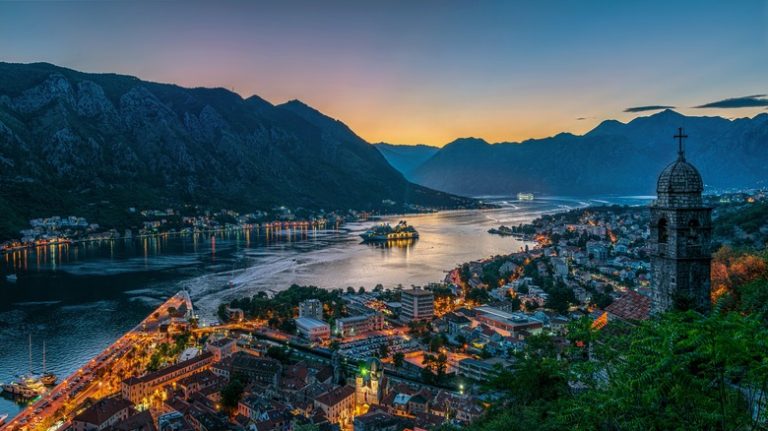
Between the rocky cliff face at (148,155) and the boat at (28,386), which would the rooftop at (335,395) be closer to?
the boat at (28,386)

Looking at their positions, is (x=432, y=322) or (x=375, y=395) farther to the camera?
(x=432, y=322)

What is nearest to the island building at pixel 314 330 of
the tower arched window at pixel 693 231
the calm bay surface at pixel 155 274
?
the calm bay surface at pixel 155 274

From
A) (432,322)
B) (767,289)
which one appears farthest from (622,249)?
(767,289)

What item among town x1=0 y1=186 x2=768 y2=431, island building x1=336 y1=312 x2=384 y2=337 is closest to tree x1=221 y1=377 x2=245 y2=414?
town x1=0 y1=186 x2=768 y2=431

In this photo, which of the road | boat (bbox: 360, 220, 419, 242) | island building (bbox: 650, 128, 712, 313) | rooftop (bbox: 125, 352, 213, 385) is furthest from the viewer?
boat (bbox: 360, 220, 419, 242)

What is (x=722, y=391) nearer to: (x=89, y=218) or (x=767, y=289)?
(x=767, y=289)

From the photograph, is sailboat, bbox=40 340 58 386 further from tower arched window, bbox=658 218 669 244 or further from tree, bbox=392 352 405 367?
tower arched window, bbox=658 218 669 244

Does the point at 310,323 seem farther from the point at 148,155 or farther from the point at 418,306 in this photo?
the point at 148,155

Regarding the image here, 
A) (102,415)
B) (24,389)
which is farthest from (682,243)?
(24,389)
